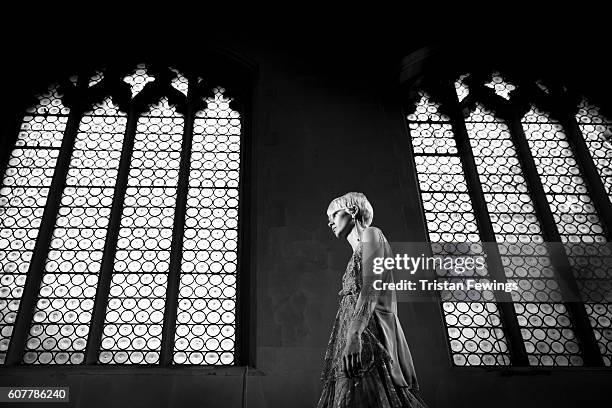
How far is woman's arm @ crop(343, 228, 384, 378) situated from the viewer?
10.3 feet

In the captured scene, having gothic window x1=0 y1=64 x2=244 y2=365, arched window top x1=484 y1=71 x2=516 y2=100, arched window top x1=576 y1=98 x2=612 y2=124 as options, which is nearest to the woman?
gothic window x1=0 y1=64 x2=244 y2=365

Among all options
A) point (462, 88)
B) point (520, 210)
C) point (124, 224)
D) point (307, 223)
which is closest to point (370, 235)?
point (307, 223)

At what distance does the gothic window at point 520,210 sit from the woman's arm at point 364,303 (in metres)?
2.59

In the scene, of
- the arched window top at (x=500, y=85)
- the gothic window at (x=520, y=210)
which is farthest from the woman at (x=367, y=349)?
the arched window top at (x=500, y=85)

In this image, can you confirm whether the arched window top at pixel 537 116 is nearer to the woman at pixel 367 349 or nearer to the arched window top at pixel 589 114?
the arched window top at pixel 589 114

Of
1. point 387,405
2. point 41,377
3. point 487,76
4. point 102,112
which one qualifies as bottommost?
point 387,405

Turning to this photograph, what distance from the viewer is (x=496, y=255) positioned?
245 inches

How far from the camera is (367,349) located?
3.18 m

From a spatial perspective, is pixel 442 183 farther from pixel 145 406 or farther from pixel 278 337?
pixel 145 406

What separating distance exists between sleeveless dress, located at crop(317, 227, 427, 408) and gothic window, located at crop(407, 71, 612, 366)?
2.53 m

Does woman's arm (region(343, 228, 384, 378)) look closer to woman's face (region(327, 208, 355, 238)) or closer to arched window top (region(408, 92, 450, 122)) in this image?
woman's face (region(327, 208, 355, 238))

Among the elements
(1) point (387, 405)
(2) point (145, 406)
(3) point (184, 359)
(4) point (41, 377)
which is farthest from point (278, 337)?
(1) point (387, 405)

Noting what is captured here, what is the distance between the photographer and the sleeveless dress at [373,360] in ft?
10.1

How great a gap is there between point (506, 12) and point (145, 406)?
696 centimetres
